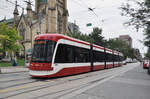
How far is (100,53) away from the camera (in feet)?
62.2

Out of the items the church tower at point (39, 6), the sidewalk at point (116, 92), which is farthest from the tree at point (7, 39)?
the sidewalk at point (116, 92)

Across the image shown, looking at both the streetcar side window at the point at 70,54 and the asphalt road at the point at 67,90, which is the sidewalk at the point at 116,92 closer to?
the asphalt road at the point at 67,90

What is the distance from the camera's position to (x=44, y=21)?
48625mm

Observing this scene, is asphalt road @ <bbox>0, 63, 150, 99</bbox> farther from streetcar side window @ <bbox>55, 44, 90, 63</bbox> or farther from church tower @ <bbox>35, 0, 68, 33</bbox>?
church tower @ <bbox>35, 0, 68, 33</bbox>

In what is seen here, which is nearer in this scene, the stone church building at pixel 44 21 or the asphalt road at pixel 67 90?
the asphalt road at pixel 67 90

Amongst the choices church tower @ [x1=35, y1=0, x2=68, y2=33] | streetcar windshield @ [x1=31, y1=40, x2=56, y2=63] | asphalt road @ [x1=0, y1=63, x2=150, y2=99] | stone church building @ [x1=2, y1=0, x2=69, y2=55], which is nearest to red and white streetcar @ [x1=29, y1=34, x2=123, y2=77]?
streetcar windshield @ [x1=31, y1=40, x2=56, y2=63]

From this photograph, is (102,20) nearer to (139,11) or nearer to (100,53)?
(100,53)

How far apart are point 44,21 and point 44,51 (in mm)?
40760

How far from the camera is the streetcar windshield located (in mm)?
9581

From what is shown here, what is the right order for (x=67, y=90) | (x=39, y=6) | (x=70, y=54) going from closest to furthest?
(x=67, y=90)
(x=70, y=54)
(x=39, y=6)

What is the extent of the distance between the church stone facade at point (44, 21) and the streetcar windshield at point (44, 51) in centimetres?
3455

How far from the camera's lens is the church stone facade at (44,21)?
46.5 metres

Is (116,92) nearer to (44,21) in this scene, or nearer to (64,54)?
(64,54)

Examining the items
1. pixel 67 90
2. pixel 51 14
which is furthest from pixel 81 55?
pixel 51 14
